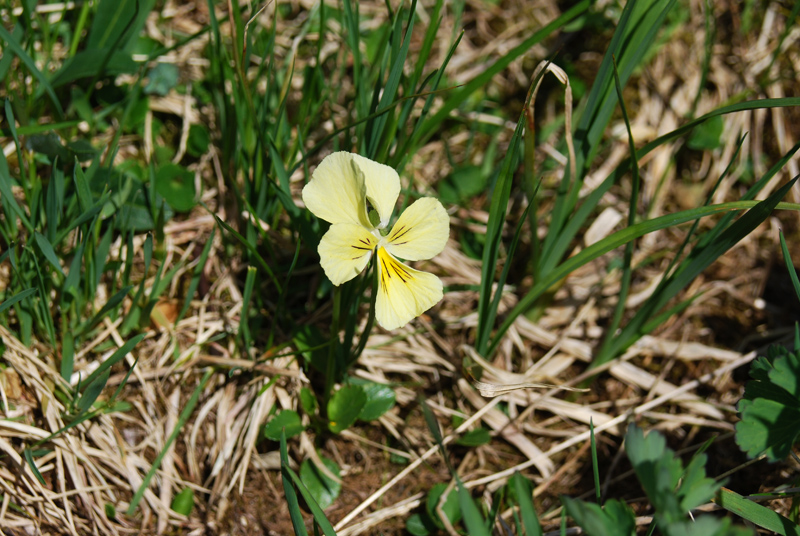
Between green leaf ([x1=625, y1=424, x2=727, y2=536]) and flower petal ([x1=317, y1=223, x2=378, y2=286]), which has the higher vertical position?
flower petal ([x1=317, y1=223, x2=378, y2=286])

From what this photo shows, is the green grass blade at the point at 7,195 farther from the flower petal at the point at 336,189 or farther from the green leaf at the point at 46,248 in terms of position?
the flower petal at the point at 336,189

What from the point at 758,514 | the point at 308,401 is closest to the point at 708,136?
the point at 758,514

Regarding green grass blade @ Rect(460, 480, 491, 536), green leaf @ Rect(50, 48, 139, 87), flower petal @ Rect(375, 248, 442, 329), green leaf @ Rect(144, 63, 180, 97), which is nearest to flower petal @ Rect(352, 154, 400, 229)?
flower petal @ Rect(375, 248, 442, 329)

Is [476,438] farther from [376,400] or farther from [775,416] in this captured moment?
[775,416]

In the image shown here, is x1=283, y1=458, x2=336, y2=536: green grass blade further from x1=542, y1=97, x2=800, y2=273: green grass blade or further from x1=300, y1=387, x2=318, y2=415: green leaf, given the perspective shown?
x1=542, y1=97, x2=800, y2=273: green grass blade

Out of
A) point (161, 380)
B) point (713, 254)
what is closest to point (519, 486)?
point (713, 254)
